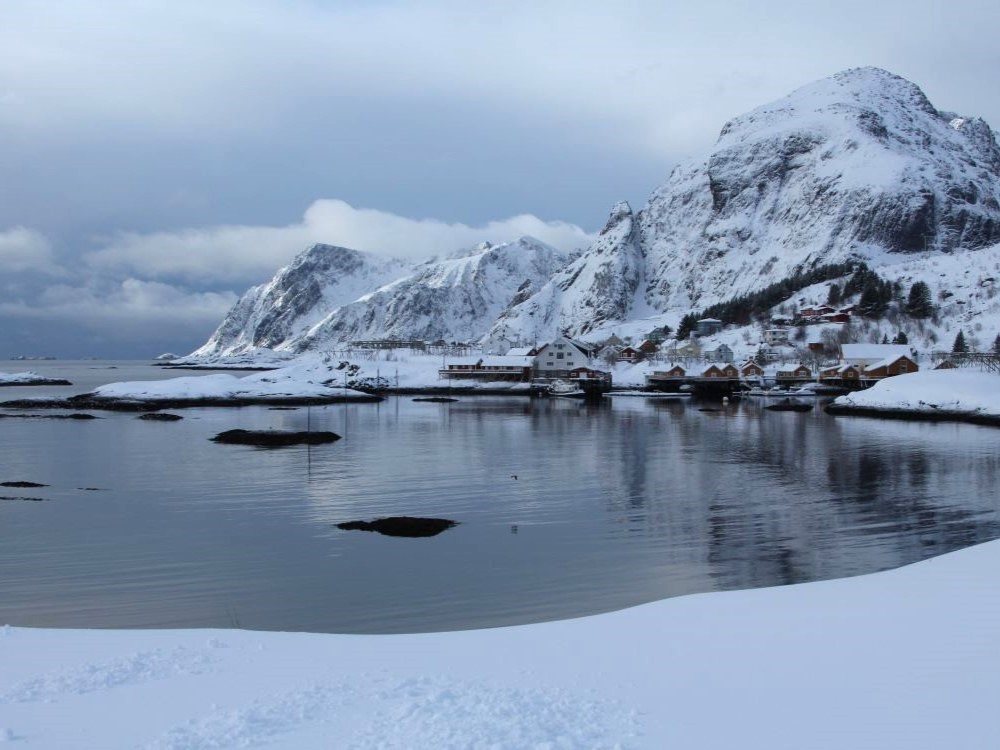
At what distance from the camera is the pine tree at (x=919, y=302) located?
495ft

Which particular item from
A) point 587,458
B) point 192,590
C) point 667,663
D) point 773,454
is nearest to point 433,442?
point 587,458

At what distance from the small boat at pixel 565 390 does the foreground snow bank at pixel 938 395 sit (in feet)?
129

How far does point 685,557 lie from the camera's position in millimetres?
18359

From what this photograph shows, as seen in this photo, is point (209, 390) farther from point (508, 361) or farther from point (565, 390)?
point (508, 361)

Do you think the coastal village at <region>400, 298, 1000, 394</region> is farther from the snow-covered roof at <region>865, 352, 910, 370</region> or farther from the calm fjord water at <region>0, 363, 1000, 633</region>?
the calm fjord water at <region>0, 363, 1000, 633</region>

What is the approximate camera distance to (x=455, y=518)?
24031 millimetres

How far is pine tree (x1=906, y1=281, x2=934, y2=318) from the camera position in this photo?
495 feet

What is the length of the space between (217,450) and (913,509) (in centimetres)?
3545

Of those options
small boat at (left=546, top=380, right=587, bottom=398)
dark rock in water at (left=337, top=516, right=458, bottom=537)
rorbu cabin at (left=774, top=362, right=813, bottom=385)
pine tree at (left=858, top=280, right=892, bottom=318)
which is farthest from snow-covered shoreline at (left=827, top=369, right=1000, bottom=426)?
pine tree at (left=858, top=280, right=892, bottom=318)

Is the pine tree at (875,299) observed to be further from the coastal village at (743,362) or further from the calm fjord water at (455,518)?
the calm fjord water at (455,518)

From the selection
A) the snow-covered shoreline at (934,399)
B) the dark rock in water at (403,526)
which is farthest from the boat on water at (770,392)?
the dark rock in water at (403,526)

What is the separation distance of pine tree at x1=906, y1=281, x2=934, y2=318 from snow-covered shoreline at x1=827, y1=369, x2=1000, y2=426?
265 feet

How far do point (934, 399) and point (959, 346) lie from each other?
2701 inches

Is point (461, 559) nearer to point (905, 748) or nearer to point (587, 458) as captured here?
point (905, 748)
